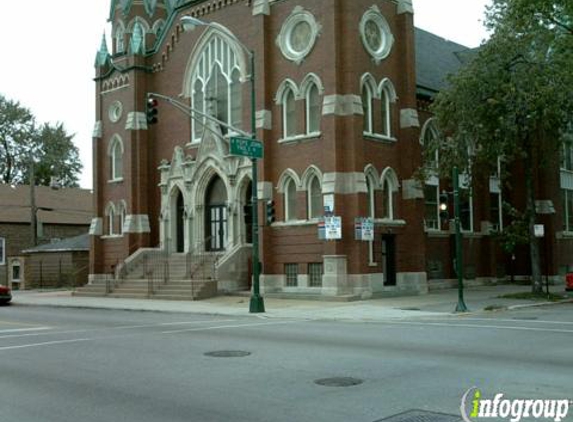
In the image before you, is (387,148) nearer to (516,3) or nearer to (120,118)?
(516,3)

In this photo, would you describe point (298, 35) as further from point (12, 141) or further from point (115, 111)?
point (12, 141)

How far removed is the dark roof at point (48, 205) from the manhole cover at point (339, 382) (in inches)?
1824

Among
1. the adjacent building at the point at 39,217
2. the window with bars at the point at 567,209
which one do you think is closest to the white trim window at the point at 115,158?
the adjacent building at the point at 39,217

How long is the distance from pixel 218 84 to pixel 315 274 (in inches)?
443

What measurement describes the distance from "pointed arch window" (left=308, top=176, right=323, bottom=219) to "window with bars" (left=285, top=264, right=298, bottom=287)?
2252mm

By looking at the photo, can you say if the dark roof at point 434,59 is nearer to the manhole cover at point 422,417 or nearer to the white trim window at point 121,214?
the white trim window at point 121,214

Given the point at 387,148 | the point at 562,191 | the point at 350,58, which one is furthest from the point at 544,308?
the point at 562,191

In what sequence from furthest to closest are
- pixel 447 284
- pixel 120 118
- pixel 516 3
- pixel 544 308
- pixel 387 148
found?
pixel 120 118, pixel 447 284, pixel 387 148, pixel 516 3, pixel 544 308

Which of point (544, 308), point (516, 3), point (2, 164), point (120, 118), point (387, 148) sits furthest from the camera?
point (2, 164)

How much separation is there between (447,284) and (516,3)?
14147mm

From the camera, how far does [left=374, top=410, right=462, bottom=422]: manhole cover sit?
7922 mm

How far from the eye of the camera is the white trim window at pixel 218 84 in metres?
35.2

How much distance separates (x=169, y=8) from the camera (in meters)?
42.1

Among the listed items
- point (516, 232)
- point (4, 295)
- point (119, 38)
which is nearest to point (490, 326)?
point (516, 232)
